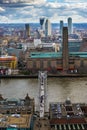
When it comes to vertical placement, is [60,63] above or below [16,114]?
above

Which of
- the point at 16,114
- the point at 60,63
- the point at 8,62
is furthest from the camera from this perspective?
the point at 8,62

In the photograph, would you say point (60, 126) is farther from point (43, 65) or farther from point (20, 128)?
point (43, 65)

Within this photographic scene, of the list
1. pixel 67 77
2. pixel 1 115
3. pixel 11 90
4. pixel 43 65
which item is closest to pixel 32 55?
pixel 43 65

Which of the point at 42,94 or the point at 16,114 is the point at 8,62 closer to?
the point at 42,94

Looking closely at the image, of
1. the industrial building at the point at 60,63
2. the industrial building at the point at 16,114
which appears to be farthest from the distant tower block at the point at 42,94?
the industrial building at the point at 60,63

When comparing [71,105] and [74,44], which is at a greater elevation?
[74,44]

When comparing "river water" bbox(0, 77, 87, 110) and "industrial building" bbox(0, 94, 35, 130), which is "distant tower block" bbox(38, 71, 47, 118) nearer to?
"industrial building" bbox(0, 94, 35, 130)

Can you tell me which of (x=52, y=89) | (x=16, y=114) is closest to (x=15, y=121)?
(x=16, y=114)
